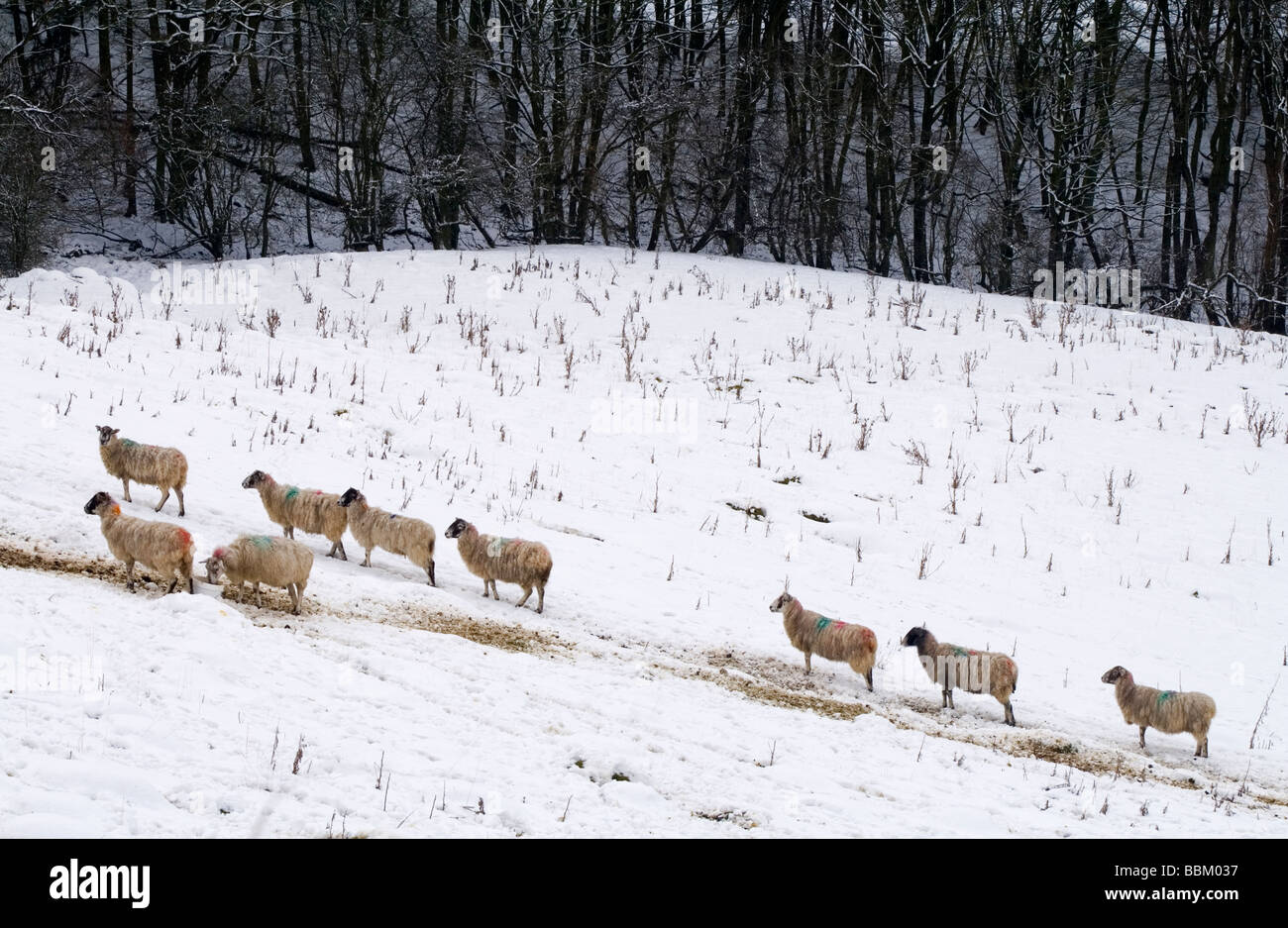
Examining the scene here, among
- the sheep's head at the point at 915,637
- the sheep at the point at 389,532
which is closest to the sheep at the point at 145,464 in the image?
the sheep at the point at 389,532

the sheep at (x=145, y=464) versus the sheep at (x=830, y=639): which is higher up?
the sheep at (x=145, y=464)

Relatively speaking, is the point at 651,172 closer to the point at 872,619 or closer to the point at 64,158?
the point at 64,158

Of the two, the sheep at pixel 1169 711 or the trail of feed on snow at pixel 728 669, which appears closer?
the trail of feed on snow at pixel 728 669

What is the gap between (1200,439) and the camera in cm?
1403

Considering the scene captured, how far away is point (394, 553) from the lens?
27.5 feet

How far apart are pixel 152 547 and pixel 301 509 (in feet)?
5.58

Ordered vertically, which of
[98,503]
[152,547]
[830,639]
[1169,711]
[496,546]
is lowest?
[1169,711]

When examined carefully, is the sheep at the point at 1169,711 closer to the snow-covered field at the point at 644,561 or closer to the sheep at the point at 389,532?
the snow-covered field at the point at 644,561

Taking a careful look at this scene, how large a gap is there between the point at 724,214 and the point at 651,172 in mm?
2316

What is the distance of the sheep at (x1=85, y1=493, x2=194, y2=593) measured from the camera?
6750 mm

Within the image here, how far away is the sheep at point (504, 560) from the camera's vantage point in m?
8.03

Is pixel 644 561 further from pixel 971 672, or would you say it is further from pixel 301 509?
pixel 971 672

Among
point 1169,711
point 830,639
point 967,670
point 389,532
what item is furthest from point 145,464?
point 1169,711

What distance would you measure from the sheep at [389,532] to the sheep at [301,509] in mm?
92
